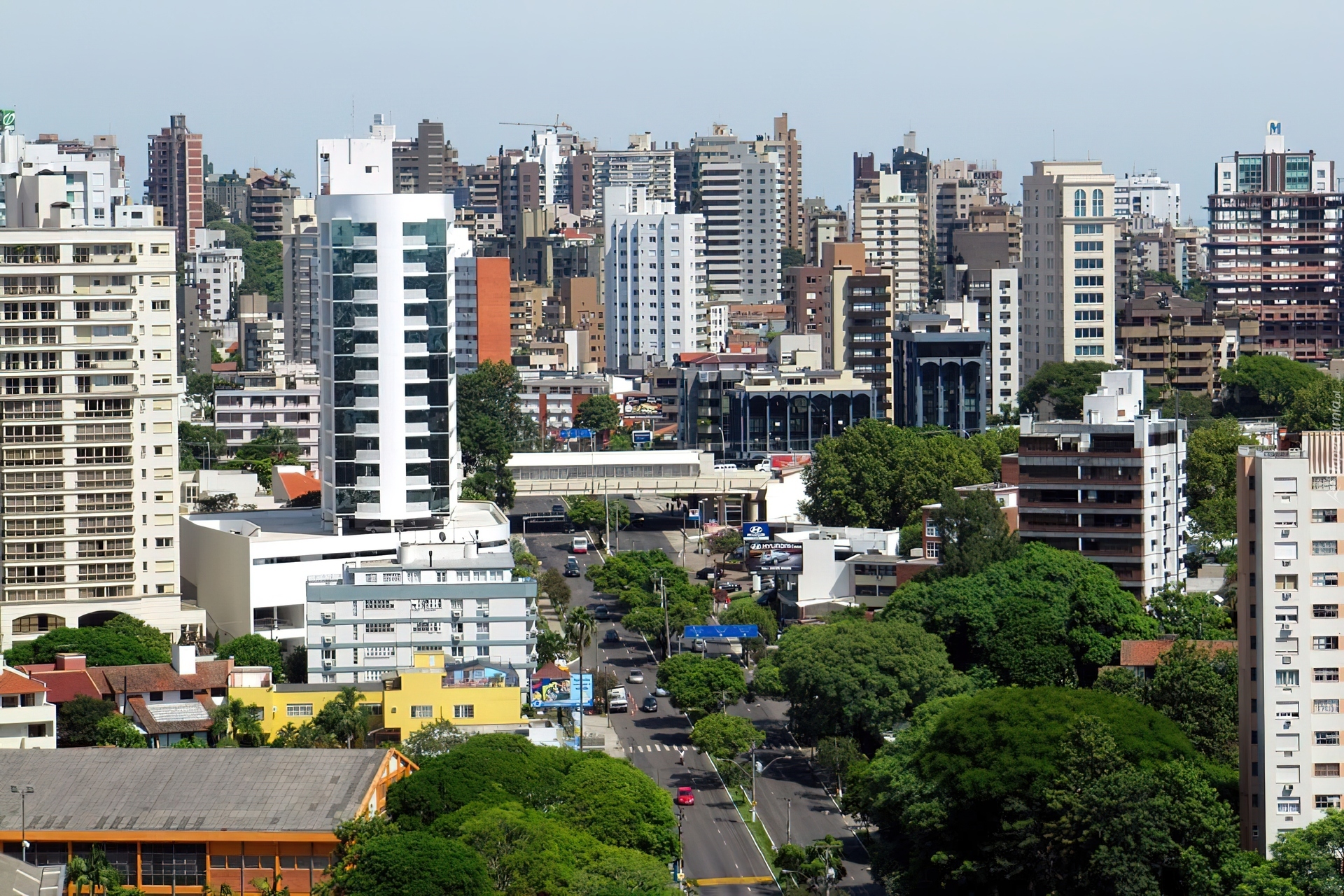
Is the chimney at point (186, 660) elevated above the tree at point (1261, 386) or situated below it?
below

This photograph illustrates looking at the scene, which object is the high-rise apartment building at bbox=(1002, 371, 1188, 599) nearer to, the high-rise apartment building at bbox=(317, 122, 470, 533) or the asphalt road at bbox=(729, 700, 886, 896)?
the asphalt road at bbox=(729, 700, 886, 896)

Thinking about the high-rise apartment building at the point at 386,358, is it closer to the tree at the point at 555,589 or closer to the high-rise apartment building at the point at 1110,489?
the tree at the point at 555,589

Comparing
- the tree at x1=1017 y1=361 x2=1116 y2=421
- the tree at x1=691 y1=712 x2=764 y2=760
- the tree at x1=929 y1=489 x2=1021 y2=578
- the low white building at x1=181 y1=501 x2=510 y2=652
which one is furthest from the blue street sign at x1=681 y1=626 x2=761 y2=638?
the tree at x1=1017 y1=361 x2=1116 y2=421

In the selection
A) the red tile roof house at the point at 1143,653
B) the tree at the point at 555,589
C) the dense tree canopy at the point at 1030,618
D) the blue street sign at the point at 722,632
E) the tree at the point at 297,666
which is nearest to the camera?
the red tile roof house at the point at 1143,653

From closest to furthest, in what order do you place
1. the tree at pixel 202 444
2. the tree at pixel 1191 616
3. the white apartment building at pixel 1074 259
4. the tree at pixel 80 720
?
1. the tree at pixel 80 720
2. the tree at pixel 1191 616
3. the tree at pixel 202 444
4. the white apartment building at pixel 1074 259

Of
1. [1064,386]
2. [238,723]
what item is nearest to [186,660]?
[238,723]

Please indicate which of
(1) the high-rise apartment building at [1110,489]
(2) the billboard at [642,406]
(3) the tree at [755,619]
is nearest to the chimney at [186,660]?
(3) the tree at [755,619]
